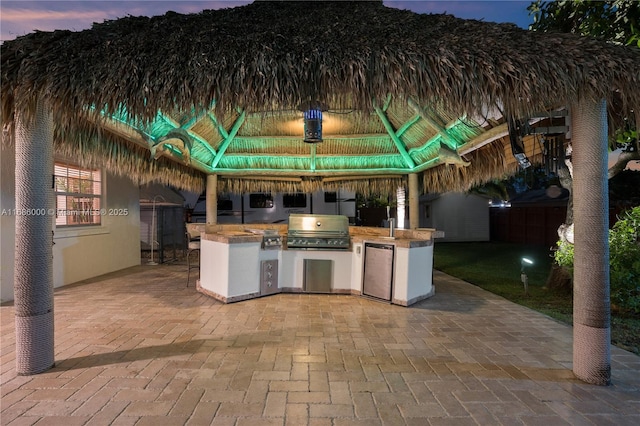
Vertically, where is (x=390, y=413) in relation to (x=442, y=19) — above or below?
below

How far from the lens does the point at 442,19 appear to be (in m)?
3.75

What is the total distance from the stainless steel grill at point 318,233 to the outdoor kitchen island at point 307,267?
86 millimetres

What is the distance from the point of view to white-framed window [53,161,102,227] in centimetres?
673

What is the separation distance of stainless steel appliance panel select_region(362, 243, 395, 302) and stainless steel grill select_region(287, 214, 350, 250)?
0.51 meters

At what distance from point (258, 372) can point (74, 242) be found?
6.05 metres

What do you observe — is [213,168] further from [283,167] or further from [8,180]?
[8,180]

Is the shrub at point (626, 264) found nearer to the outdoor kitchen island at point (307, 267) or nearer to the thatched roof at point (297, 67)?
the outdoor kitchen island at point (307, 267)

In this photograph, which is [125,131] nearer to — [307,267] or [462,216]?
[307,267]

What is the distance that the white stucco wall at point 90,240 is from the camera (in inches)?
211

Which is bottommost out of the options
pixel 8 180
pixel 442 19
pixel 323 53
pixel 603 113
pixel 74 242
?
pixel 74 242

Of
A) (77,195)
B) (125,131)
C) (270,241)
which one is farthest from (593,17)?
(77,195)

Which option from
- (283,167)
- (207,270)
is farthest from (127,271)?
(283,167)

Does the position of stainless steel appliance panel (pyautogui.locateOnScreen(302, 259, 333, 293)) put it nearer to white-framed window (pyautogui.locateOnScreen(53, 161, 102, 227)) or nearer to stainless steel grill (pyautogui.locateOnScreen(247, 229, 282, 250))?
stainless steel grill (pyautogui.locateOnScreen(247, 229, 282, 250))

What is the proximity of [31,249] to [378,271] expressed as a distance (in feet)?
14.3
